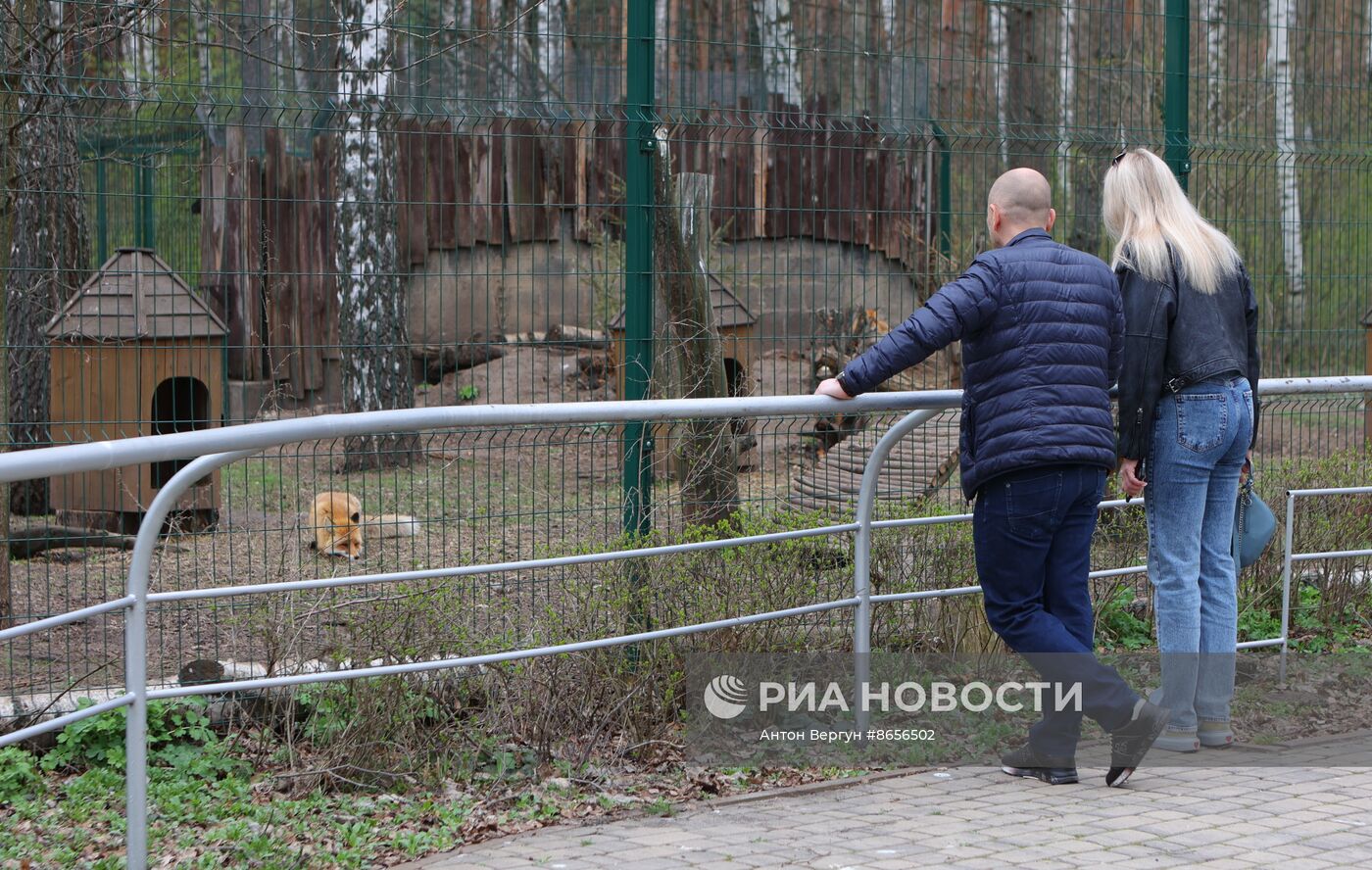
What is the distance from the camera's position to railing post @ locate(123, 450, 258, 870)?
3.17 m

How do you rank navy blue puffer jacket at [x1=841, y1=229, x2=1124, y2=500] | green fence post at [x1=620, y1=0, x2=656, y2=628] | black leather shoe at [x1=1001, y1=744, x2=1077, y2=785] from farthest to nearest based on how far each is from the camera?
green fence post at [x1=620, y1=0, x2=656, y2=628]
black leather shoe at [x1=1001, y1=744, x2=1077, y2=785]
navy blue puffer jacket at [x1=841, y1=229, x2=1124, y2=500]

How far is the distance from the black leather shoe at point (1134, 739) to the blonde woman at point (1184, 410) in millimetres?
484

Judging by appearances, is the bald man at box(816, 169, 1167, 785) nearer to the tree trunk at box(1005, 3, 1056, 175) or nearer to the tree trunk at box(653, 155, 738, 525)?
the tree trunk at box(653, 155, 738, 525)

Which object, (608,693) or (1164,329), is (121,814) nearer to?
(608,693)

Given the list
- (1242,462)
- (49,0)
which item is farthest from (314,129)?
(1242,462)

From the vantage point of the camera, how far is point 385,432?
12.3 ft

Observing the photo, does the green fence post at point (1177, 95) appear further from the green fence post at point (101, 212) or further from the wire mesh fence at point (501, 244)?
the green fence post at point (101, 212)

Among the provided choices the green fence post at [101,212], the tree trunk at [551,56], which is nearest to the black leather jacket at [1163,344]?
the tree trunk at [551,56]

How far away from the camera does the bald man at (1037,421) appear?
156 inches

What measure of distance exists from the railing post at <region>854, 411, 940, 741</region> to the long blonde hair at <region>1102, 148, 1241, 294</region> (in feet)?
2.60

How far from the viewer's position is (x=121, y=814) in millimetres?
4262

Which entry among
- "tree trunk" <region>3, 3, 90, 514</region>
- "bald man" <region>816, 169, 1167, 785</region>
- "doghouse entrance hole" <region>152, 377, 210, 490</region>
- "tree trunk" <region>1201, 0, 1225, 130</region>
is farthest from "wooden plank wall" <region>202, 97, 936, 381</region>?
"bald man" <region>816, 169, 1167, 785</region>

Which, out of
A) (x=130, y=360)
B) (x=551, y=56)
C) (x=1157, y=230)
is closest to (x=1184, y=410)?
(x=1157, y=230)

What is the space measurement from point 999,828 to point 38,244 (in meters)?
5.64
